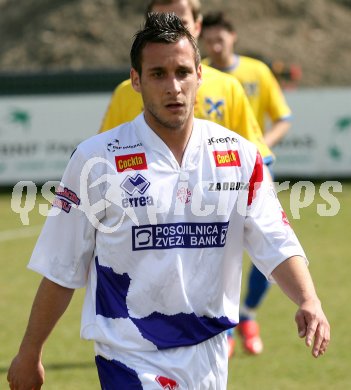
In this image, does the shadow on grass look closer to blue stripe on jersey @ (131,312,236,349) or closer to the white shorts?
the white shorts

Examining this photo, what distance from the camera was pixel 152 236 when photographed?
3.88m

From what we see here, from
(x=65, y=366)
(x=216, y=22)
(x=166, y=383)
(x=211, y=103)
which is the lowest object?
(x=65, y=366)

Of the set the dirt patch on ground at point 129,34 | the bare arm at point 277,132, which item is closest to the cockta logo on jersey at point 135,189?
the bare arm at point 277,132

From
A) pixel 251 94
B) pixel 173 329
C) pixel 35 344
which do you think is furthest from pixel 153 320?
pixel 251 94

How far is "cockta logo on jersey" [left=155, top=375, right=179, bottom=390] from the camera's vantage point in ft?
12.4

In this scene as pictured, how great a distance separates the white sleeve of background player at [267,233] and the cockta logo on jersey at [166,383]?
555 millimetres

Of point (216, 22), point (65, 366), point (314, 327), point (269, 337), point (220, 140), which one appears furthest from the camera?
point (269, 337)

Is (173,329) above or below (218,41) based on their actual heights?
below

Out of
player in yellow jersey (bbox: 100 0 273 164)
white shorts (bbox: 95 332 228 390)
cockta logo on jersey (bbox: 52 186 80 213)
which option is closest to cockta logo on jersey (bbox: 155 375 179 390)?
white shorts (bbox: 95 332 228 390)

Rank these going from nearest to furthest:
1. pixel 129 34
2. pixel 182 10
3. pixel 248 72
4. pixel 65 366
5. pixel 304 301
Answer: pixel 304 301 → pixel 182 10 → pixel 65 366 → pixel 248 72 → pixel 129 34

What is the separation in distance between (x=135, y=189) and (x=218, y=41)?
408 cm

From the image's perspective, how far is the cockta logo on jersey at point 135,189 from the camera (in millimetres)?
3902

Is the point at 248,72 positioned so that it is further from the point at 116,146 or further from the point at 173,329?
the point at 173,329

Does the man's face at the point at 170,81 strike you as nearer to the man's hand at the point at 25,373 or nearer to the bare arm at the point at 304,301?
the bare arm at the point at 304,301
